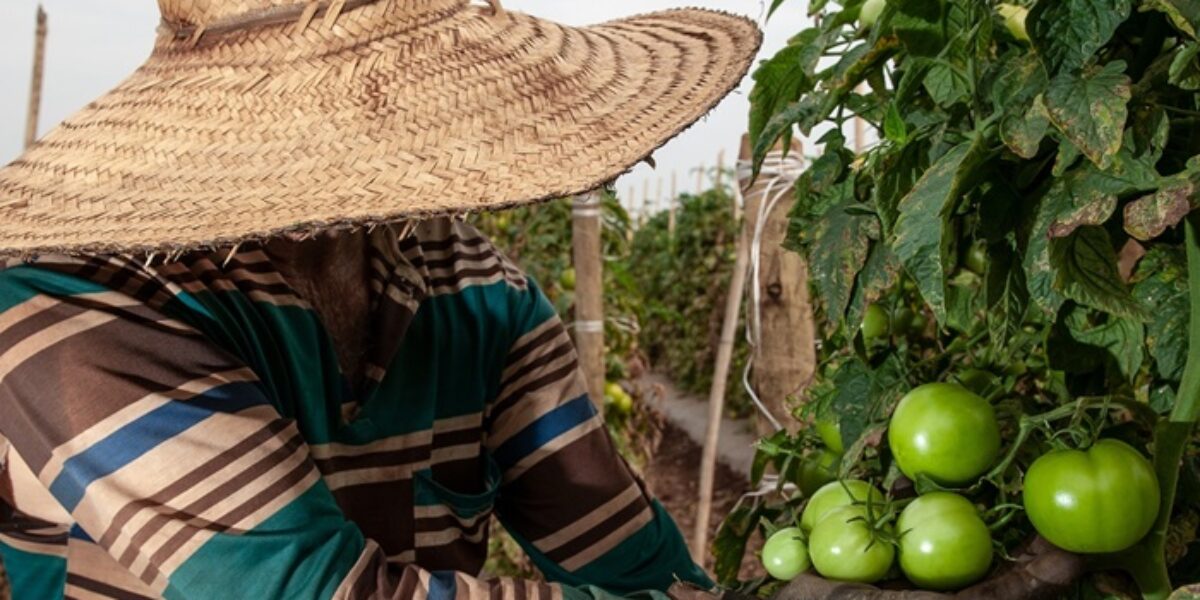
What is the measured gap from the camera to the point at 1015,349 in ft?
3.74

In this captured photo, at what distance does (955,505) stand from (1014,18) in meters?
0.40

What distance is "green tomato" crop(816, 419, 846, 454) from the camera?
49.6 inches

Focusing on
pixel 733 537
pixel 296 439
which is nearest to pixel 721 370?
pixel 733 537

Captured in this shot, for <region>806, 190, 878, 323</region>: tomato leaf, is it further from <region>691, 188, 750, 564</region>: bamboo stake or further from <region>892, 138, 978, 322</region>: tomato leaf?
<region>691, 188, 750, 564</region>: bamboo stake

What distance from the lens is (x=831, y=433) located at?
1.27 metres

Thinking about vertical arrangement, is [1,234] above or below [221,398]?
above

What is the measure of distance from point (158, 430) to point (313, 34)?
41 centimetres

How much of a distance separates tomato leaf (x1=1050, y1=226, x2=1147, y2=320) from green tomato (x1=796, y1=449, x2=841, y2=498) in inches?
15.8

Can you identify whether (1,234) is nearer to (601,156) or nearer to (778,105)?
(601,156)

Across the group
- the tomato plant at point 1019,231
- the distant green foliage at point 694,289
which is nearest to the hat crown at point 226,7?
the tomato plant at point 1019,231


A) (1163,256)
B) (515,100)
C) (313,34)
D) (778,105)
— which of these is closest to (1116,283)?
(1163,256)

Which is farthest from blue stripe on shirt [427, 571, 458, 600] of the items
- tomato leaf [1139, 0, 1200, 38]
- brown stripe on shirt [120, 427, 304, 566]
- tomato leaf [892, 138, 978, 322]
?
tomato leaf [1139, 0, 1200, 38]

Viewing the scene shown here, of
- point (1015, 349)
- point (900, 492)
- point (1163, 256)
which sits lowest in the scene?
point (900, 492)

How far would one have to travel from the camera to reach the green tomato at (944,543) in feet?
3.30
